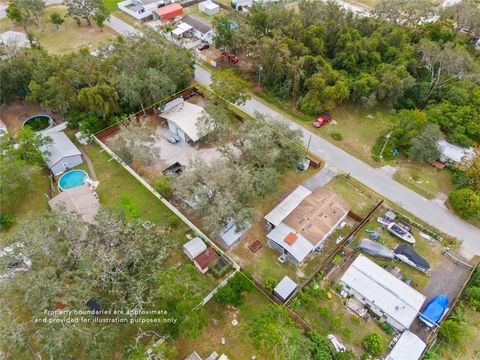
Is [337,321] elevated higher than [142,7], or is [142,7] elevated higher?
[142,7]

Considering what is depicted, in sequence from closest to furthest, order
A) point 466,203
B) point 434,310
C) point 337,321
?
1. point 337,321
2. point 434,310
3. point 466,203

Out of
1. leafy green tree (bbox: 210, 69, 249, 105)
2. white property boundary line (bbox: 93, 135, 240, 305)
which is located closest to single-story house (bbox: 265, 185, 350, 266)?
white property boundary line (bbox: 93, 135, 240, 305)

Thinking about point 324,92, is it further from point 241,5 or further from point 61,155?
point 241,5

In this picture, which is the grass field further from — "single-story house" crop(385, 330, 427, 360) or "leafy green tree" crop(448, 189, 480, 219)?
"single-story house" crop(385, 330, 427, 360)

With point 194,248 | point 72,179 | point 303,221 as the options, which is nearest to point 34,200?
point 72,179

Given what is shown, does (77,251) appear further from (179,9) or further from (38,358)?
(179,9)

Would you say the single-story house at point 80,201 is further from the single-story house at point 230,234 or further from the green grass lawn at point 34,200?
the single-story house at point 230,234
